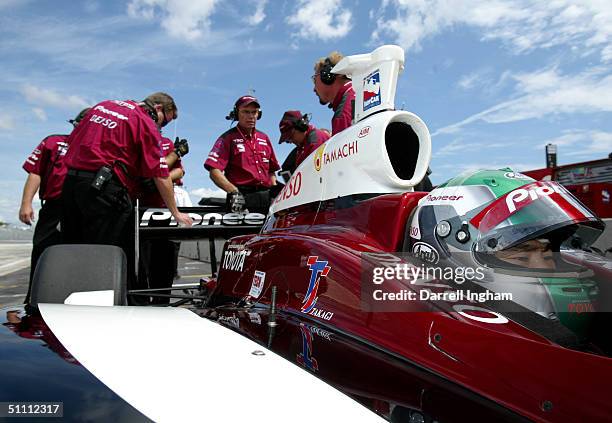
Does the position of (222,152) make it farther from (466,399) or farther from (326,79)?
(466,399)

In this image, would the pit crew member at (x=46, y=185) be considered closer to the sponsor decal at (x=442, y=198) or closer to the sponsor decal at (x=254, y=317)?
the sponsor decal at (x=254, y=317)

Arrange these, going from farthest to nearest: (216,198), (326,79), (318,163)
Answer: (216,198)
(326,79)
(318,163)

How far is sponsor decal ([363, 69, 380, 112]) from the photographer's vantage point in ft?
7.55

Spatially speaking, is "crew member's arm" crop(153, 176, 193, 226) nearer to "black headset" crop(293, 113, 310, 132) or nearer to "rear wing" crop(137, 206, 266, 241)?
"rear wing" crop(137, 206, 266, 241)

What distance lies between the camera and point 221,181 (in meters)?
4.39

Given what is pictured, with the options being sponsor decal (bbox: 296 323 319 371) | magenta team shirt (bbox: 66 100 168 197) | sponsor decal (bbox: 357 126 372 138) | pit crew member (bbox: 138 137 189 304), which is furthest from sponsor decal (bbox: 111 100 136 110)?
sponsor decal (bbox: 296 323 319 371)

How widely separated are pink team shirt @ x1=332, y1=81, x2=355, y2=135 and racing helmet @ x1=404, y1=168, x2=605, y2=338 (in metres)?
1.58

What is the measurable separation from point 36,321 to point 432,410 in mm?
1121

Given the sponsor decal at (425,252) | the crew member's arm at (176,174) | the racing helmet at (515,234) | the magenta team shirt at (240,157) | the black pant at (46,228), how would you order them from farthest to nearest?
the crew member's arm at (176,174), the magenta team shirt at (240,157), the black pant at (46,228), the sponsor decal at (425,252), the racing helmet at (515,234)

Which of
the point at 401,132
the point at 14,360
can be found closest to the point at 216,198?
the point at 401,132

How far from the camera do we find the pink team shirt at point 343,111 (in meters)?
3.00

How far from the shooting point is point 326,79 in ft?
10.8

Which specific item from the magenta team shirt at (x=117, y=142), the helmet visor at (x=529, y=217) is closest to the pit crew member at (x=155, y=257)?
the magenta team shirt at (x=117, y=142)

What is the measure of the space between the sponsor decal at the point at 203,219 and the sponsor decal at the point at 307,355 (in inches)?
92.4
